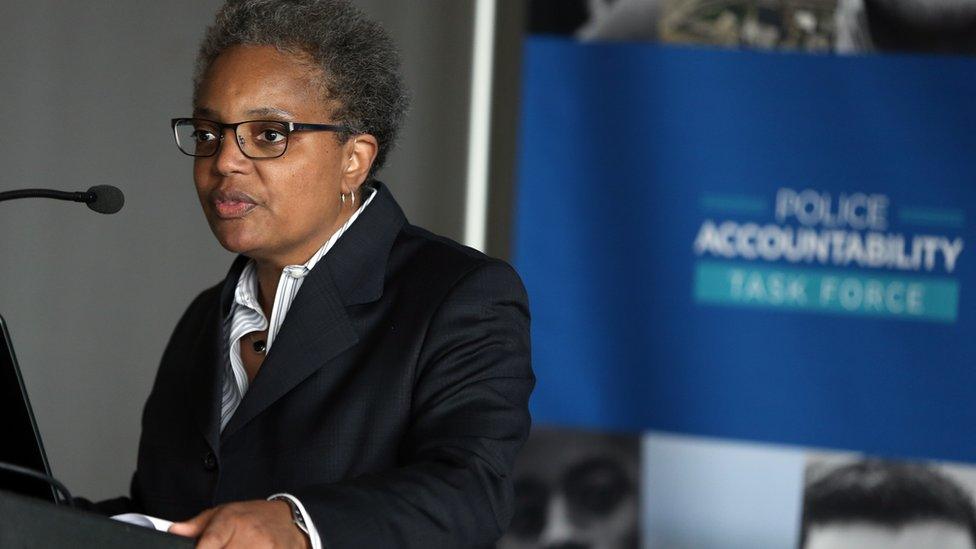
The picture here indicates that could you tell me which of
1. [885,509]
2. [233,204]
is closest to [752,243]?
[885,509]

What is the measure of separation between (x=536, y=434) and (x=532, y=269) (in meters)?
0.47

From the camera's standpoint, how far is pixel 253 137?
5.83ft

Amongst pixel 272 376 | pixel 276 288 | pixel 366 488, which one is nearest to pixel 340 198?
pixel 276 288

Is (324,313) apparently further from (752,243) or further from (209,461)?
(752,243)

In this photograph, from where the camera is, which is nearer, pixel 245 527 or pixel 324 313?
pixel 245 527

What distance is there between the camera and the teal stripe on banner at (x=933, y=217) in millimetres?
3242

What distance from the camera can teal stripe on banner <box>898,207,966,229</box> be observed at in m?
3.24

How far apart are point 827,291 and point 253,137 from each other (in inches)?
79.2

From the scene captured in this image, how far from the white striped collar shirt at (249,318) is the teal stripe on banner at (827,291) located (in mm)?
1617

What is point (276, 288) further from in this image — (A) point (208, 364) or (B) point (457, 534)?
(B) point (457, 534)

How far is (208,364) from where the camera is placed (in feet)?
6.36

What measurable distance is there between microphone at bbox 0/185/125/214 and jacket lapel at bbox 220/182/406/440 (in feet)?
1.12

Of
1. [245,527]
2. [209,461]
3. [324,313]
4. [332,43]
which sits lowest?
[209,461]

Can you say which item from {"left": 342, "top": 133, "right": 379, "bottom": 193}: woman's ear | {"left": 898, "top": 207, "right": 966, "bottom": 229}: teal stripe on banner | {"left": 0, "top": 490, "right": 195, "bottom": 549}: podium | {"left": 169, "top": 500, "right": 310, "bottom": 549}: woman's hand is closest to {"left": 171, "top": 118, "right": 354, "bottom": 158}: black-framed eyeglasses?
{"left": 342, "top": 133, "right": 379, "bottom": 193}: woman's ear
